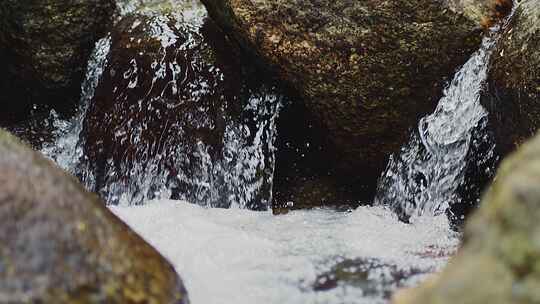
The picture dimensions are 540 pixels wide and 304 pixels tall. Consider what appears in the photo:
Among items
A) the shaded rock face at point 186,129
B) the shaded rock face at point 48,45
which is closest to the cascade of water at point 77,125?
the shaded rock face at point 48,45

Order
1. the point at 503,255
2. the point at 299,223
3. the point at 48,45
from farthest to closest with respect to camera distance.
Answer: the point at 48,45
the point at 299,223
the point at 503,255

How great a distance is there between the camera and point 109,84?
6.04 m

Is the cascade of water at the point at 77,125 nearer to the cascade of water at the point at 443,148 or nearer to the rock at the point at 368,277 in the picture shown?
the cascade of water at the point at 443,148

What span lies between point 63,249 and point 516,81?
10.7ft

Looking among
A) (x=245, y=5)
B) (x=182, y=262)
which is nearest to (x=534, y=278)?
(x=182, y=262)

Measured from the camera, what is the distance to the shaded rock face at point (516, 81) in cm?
433

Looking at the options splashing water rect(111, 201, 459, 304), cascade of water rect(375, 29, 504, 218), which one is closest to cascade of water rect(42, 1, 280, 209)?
splashing water rect(111, 201, 459, 304)

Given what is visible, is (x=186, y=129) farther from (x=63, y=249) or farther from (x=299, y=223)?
(x=63, y=249)

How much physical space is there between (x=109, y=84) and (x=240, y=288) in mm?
3436

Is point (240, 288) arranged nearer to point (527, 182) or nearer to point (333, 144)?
point (527, 182)

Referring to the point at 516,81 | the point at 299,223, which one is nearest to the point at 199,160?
the point at 299,223

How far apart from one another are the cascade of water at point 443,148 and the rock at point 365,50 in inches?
3.6

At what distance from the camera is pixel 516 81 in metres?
4.45

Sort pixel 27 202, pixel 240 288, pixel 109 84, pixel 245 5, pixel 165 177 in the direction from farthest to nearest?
pixel 109 84
pixel 165 177
pixel 245 5
pixel 240 288
pixel 27 202
